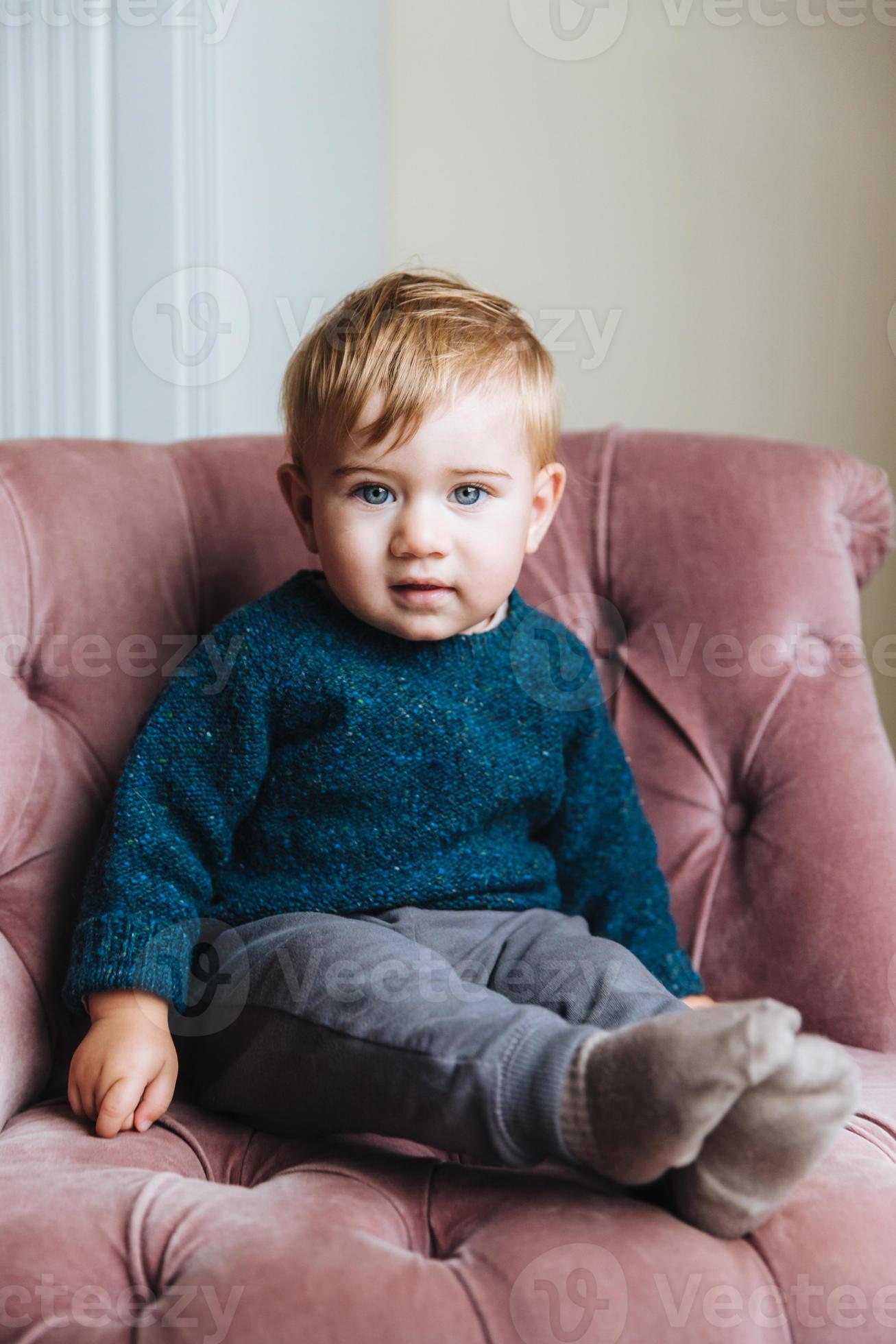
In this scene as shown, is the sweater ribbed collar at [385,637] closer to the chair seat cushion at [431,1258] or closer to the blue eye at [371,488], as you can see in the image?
the blue eye at [371,488]

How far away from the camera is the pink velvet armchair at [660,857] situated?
644mm

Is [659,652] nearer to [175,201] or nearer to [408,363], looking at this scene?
[408,363]

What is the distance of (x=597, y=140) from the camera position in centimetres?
177

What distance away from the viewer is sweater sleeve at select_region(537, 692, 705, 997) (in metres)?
1.09

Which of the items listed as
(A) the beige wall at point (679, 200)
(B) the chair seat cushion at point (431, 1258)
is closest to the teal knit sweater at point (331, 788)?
(B) the chair seat cushion at point (431, 1258)

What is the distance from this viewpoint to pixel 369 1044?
0.79 meters

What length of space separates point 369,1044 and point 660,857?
1.58 feet

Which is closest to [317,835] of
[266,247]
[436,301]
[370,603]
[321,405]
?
[370,603]

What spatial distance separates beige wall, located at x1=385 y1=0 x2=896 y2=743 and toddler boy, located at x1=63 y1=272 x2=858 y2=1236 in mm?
768

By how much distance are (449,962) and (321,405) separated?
472 millimetres

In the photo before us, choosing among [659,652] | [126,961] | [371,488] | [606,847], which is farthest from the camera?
[659,652]

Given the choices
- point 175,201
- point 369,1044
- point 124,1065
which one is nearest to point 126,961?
point 124,1065

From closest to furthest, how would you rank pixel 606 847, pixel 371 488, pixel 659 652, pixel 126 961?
pixel 126 961 → pixel 371 488 → pixel 606 847 → pixel 659 652

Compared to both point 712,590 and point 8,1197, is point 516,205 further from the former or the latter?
point 8,1197
